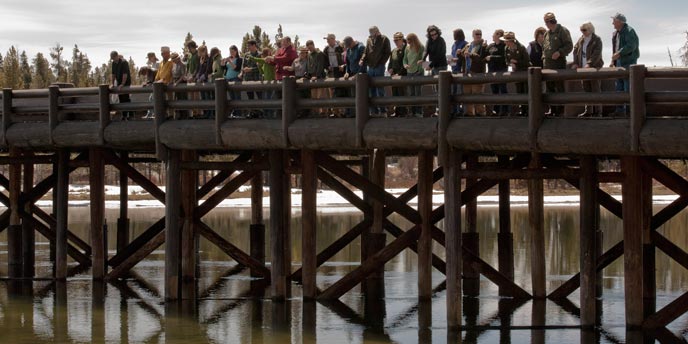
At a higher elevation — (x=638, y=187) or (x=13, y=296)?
(x=638, y=187)

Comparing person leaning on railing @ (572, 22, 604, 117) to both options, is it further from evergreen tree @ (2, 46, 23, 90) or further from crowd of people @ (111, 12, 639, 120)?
evergreen tree @ (2, 46, 23, 90)

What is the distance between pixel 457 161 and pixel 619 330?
397cm

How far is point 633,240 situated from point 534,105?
8.27 ft

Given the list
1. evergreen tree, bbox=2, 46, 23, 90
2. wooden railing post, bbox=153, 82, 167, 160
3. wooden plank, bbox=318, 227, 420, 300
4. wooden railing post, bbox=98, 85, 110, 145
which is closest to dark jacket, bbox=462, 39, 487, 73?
wooden plank, bbox=318, 227, 420, 300

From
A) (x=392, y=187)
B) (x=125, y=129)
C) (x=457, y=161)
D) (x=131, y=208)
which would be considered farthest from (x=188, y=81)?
(x=392, y=187)

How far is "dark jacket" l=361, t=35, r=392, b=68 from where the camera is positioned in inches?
881

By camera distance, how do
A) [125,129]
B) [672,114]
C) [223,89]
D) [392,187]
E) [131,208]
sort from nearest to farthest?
[672,114] < [223,89] < [125,129] < [131,208] < [392,187]

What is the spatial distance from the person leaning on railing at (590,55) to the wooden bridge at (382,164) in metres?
0.48

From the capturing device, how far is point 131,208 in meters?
70.6

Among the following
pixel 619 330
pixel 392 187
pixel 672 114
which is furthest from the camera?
pixel 392 187

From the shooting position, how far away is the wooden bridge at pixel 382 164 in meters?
18.2

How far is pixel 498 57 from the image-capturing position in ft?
69.1

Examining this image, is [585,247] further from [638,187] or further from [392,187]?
[392,187]

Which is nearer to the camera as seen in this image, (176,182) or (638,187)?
(638,187)
